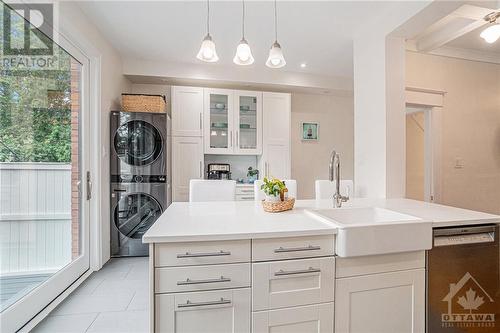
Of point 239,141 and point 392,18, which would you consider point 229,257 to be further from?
point 239,141

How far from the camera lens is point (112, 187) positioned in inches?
118

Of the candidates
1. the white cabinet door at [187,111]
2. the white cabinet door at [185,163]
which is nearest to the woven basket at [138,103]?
the white cabinet door at [187,111]

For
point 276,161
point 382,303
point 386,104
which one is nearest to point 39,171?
point 382,303

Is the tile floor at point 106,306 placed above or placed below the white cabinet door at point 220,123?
below

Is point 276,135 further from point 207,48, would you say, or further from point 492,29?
point 492,29

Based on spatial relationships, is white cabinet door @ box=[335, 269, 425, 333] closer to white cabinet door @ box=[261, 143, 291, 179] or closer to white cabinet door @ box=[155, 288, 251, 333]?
white cabinet door @ box=[155, 288, 251, 333]

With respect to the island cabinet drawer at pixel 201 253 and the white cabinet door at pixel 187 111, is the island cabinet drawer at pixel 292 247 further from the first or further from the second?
the white cabinet door at pixel 187 111

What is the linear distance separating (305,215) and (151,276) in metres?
0.94

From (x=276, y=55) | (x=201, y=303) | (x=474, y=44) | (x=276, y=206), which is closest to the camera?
(x=201, y=303)

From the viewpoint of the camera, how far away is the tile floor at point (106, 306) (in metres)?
1.77

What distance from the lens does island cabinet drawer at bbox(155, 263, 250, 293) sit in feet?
3.59

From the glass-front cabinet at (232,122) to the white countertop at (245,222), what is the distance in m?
1.98

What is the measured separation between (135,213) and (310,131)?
314 centimetres

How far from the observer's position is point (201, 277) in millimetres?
1122
